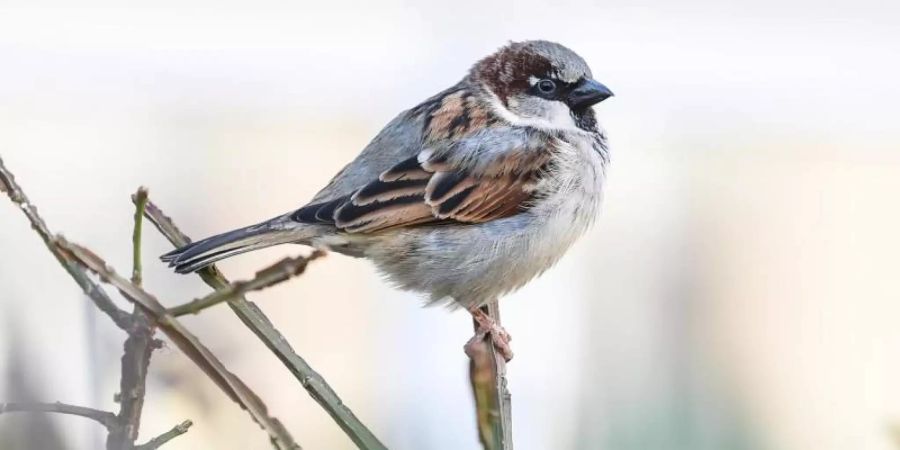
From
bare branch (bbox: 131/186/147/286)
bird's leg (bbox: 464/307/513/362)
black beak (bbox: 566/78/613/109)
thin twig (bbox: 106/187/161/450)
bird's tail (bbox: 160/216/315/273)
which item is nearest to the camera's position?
thin twig (bbox: 106/187/161/450)

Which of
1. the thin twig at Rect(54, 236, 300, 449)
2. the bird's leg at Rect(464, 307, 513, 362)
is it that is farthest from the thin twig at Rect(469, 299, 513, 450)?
the bird's leg at Rect(464, 307, 513, 362)

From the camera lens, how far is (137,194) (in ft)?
2.72

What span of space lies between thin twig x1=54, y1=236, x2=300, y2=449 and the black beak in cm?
168

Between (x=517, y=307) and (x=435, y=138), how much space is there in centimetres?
197

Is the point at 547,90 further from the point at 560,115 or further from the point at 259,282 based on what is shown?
the point at 259,282

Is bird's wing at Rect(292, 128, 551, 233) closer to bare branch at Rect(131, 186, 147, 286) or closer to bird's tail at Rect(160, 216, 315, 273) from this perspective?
bird's tail at Rect(160, 216, 315, 273)

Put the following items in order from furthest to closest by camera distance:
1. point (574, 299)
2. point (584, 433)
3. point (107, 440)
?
point (574, 299) → point (584, 433) → point (107, 440)

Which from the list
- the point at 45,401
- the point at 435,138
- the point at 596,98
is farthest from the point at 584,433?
the point at 596,98

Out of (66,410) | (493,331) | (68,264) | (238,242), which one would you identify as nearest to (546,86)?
(493,331)

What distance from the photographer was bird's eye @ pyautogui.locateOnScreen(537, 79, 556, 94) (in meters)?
2.32

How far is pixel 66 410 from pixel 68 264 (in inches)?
5.4

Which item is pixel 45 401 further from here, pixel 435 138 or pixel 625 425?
pixel 625 425

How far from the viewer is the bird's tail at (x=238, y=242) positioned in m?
1.48

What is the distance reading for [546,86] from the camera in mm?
2326
